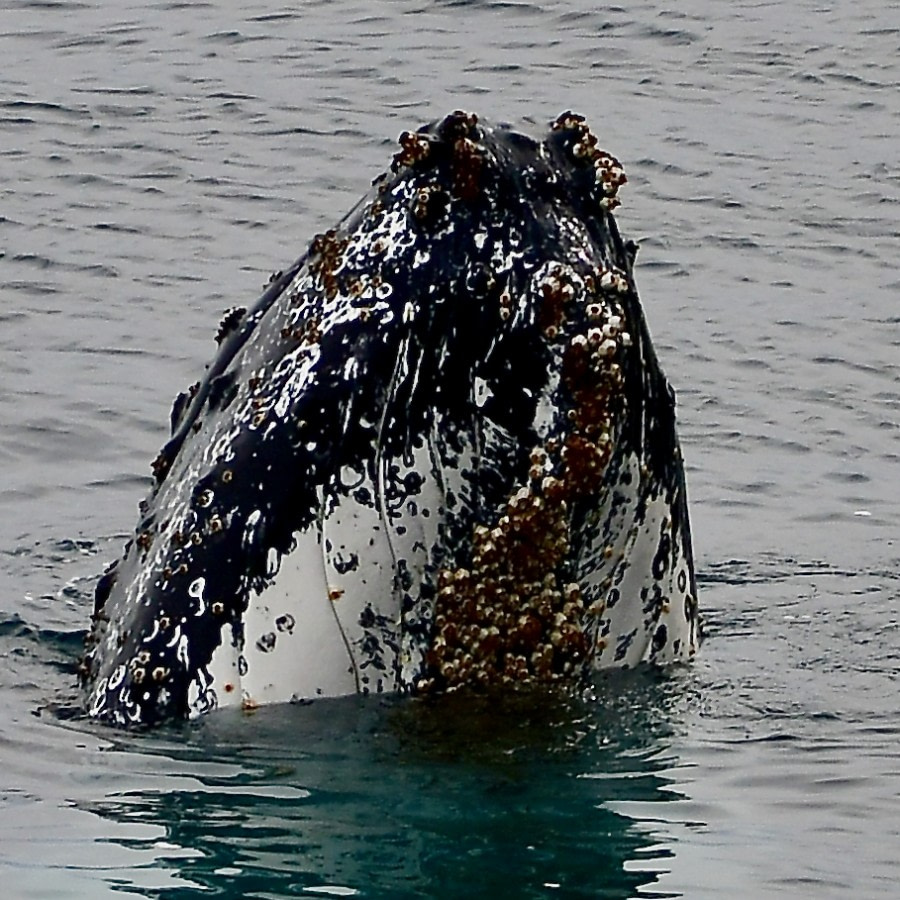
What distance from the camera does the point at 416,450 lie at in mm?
6727

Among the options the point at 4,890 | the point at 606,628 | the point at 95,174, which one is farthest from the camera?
the point at 95,174

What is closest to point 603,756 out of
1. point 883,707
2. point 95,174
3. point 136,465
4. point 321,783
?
point 321,783

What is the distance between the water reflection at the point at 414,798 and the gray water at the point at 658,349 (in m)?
0.01

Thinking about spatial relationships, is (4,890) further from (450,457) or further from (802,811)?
(802,811)

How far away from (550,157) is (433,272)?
1.74 ft

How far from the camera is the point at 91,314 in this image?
16344mm

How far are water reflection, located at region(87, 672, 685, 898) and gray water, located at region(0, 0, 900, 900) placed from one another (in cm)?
1

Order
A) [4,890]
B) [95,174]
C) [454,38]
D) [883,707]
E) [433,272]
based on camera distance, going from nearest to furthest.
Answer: [4,890] → [433,272] → [883,707] → [95,174] → [454,38]

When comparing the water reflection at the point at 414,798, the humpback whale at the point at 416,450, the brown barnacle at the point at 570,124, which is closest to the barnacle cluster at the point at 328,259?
the humpback whale at the point at 416,450

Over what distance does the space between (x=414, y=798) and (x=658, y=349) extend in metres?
9.24

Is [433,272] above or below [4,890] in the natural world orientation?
above

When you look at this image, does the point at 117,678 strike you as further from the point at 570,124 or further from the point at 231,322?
the point at 570,124

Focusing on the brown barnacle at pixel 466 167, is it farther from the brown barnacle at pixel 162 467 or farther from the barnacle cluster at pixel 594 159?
the brown barnacle at pixel 162 467

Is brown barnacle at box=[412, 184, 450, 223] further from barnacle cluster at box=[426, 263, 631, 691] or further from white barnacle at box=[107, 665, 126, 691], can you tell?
white barnacle at box=[107, 665, 126, 691]
